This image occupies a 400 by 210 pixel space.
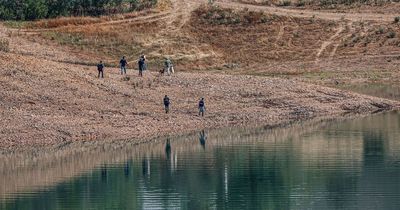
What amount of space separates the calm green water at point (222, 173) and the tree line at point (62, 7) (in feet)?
150

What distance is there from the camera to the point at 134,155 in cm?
6019

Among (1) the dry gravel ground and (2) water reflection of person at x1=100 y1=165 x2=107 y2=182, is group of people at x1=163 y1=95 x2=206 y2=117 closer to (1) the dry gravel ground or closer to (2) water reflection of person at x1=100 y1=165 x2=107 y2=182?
(1) the dry gravel ground

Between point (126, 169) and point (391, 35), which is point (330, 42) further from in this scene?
point (126, 169)

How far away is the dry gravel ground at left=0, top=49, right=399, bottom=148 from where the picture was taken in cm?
6450

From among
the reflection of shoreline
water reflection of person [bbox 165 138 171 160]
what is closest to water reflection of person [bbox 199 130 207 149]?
the reflection of shoreline

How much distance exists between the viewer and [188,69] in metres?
99.3

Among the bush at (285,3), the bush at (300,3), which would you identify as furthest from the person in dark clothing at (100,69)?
the bush at (300,3)

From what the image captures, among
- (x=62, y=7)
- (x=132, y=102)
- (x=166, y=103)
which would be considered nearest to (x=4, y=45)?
(x=62, y=7)

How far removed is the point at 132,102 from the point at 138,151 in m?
11.3

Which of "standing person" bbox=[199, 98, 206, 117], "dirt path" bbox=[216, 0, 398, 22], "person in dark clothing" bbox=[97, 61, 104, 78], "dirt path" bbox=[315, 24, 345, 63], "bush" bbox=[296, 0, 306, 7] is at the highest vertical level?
"bush" bbox=[296, 0, 306, 7]

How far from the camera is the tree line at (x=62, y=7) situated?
360 ft

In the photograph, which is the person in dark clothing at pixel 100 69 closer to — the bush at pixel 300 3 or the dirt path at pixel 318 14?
the dirt path at pixel 318 14

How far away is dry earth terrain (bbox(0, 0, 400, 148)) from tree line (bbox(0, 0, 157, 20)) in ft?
7.51

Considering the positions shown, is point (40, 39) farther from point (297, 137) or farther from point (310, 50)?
point (297, 137)
